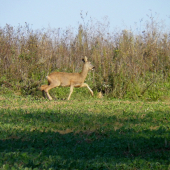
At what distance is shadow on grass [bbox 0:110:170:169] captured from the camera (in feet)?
15.5

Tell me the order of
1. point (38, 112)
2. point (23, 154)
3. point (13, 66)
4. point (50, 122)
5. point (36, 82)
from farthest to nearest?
point (13, 66) < point (36, 82) < point (38, 112) < point (50, 122) < point (23, 154)

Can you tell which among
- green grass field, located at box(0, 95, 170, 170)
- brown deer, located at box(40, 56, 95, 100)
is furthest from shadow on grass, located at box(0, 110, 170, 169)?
brown deer, located at box(40, 56, 95, 100)

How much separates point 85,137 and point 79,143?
1.29ft

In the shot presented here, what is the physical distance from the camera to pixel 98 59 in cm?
1487

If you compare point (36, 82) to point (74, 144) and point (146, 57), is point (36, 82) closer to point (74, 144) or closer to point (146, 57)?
point (146, 57)

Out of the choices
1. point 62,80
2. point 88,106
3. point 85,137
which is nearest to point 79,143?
point 85,137

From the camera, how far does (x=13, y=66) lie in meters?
15.0

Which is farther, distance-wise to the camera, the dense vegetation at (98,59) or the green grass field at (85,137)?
the dense vegetation at (98,59)

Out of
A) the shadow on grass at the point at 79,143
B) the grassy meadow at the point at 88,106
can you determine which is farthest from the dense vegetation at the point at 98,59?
the shadow on grass at the point at 79,143

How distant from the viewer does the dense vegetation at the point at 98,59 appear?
43.8 feet

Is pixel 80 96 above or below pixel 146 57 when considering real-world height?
below

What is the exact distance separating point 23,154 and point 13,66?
10.5 metres

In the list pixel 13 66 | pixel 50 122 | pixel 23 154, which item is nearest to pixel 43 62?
pixel 13 66

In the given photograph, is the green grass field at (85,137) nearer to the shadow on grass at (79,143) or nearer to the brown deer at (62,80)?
the shadow on grass at (79,143)
